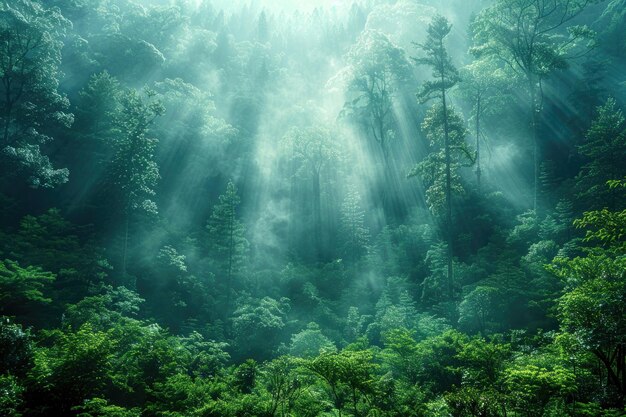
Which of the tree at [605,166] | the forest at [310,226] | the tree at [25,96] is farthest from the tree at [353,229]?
the tree at [25,96]

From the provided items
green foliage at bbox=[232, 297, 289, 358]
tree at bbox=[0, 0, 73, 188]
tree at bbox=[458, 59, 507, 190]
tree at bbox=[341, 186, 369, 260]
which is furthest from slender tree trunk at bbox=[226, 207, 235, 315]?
tree at bbox=[458, 59, 507, 190]

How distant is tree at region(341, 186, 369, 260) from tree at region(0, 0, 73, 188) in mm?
24063

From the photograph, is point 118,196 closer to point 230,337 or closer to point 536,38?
point 230,337

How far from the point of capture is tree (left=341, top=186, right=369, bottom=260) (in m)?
33.4

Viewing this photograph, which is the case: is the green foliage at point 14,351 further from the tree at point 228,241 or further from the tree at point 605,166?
the tree at point 605,166

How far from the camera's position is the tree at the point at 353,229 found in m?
33.4

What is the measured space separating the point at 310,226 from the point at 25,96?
87.7ft

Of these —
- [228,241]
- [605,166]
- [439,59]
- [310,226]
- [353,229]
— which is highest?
[310,226]

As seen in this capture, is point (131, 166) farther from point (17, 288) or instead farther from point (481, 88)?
point (481, 88)

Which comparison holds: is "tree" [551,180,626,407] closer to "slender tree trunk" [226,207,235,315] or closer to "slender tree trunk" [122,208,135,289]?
"slender tree trunk" [226,207,235,315]

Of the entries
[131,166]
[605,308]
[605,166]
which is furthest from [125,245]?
[605,166]

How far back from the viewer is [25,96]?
2597 cm

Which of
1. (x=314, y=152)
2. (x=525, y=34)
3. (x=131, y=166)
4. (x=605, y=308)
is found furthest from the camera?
(x=314, y=152)

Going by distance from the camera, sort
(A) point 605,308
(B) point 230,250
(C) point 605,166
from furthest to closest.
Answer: (B) point 230,250 < (C) point 605,166 < (A) point 605,308
